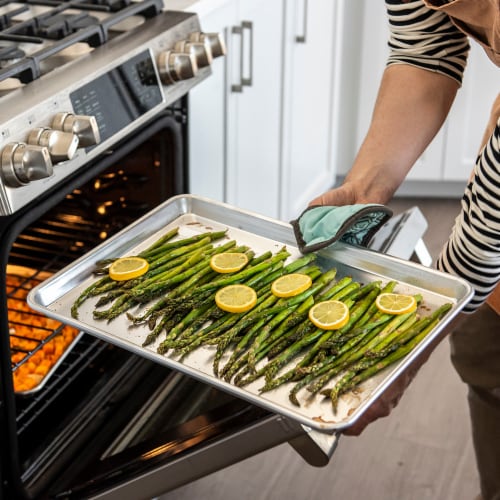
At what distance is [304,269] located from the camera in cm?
144

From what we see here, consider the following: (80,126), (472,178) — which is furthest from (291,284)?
(80,126)

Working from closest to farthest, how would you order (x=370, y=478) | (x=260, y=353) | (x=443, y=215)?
1. (x=260, y=353)
2. (x=370, y=478)
3. (x=443, y=215)

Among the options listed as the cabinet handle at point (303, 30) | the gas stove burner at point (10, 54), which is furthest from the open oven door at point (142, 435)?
the cabinet handle at point (303, 30)

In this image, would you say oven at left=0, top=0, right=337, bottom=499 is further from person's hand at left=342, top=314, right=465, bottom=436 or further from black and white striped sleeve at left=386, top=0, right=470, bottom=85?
black and white striped sleeve at left=386, top=0, right=470, bottom=85

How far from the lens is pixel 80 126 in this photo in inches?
56.3

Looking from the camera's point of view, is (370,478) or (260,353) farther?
(370,478)

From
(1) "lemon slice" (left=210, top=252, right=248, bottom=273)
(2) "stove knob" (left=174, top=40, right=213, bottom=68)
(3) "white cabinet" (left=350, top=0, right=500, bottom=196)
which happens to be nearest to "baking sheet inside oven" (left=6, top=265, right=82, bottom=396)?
(1) "lemon slice" (left=210, top=252, right=248, bottom=273)

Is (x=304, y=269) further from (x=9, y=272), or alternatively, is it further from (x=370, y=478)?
(x=370, y=478)

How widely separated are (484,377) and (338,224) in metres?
0.55

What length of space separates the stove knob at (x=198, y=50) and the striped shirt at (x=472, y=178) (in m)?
0.39

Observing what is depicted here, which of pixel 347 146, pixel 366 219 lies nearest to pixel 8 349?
pixel 366 219

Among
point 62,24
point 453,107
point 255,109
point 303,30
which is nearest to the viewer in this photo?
point 62,24

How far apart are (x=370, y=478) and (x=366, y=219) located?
3.51 ft

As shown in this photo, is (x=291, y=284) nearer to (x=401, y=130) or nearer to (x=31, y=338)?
(x=401, y=130)
